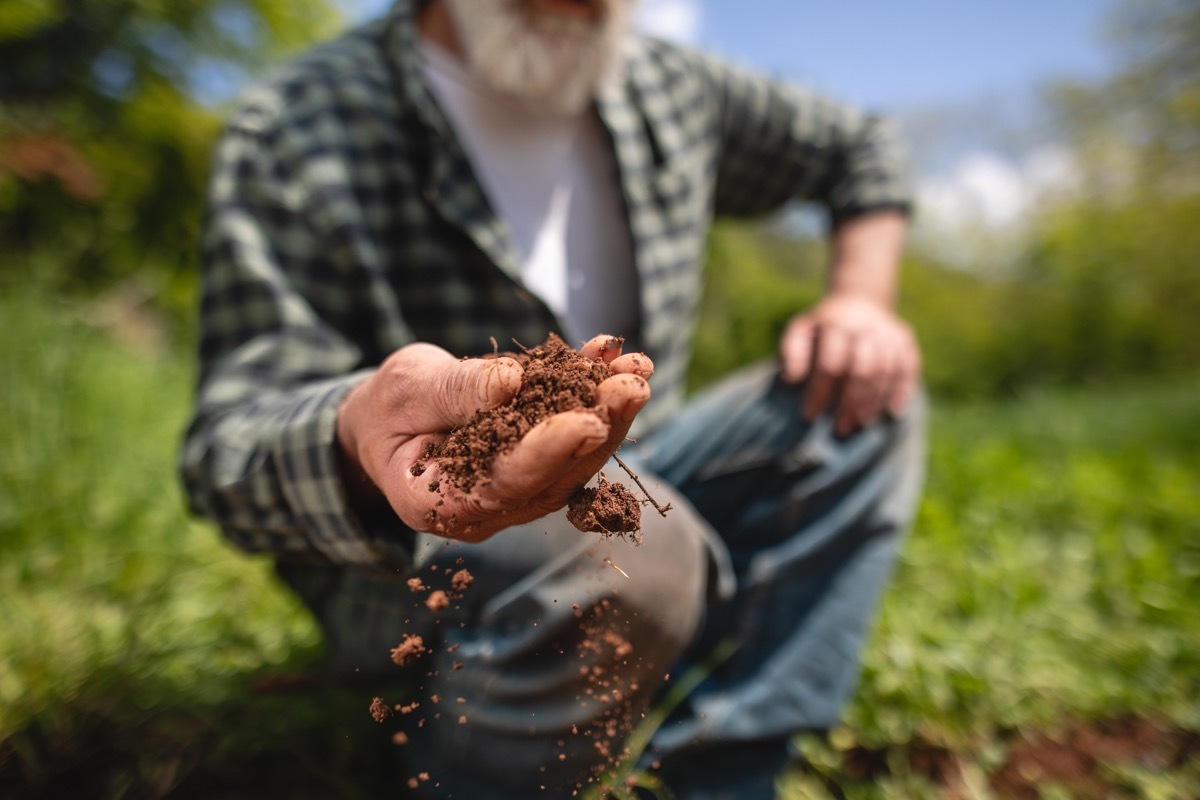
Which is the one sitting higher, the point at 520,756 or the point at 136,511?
the point at 520,756

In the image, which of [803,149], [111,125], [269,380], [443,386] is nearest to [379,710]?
[443,386]

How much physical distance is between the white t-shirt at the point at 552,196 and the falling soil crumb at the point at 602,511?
34.3 inches

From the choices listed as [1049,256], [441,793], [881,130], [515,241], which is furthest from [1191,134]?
[441,793]

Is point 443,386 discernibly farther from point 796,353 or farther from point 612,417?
point 796,353

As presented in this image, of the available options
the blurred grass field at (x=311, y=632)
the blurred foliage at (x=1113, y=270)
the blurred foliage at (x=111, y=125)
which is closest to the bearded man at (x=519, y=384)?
the blurred grass field at (x=311, y=632)

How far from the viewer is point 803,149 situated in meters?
2.12

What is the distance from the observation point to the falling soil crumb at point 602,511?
2.27 ft

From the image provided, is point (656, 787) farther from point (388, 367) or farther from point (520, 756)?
point (388, 367)

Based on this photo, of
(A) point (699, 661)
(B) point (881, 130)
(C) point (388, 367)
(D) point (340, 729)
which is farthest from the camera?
(B) point (881, 130)

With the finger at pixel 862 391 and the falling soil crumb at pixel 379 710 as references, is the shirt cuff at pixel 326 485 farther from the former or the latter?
the finger at pixel 862 391

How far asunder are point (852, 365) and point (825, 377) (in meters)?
0.06

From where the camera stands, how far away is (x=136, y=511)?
7.72 feet

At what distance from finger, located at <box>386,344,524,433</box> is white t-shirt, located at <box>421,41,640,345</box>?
82 centimetres

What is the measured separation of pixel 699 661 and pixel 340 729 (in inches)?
26.1
